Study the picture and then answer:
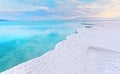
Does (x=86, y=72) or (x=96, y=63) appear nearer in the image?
(x=86, y=72)

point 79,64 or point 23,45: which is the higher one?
point 79,64

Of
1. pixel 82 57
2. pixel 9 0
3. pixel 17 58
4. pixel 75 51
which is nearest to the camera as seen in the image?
pixel 82 57

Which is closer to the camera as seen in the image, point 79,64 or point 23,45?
point 79,64

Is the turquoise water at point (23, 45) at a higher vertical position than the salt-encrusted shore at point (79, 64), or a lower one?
lower

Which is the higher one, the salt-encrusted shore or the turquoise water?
the salt-encrusted shore

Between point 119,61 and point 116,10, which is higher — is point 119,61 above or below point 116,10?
below

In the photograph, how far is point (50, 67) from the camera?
231 centimetres

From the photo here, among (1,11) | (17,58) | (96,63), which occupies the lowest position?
(17,58)

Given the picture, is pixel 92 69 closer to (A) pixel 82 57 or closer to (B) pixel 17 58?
(A) pixel 82 57

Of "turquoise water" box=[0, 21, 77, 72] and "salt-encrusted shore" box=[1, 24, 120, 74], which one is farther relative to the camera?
"turquoise water" box=[0, 21, 77, 72]

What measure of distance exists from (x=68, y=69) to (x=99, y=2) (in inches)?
282

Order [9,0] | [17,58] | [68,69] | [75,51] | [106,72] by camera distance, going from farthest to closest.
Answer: [9,0], [17,58], [75,51], [68,69], [106,72]

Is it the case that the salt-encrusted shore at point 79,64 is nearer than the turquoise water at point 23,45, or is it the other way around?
the salt-encrusted shore at point 79,64

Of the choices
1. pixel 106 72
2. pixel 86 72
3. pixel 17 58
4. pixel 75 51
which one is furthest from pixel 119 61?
pixel 17 58
